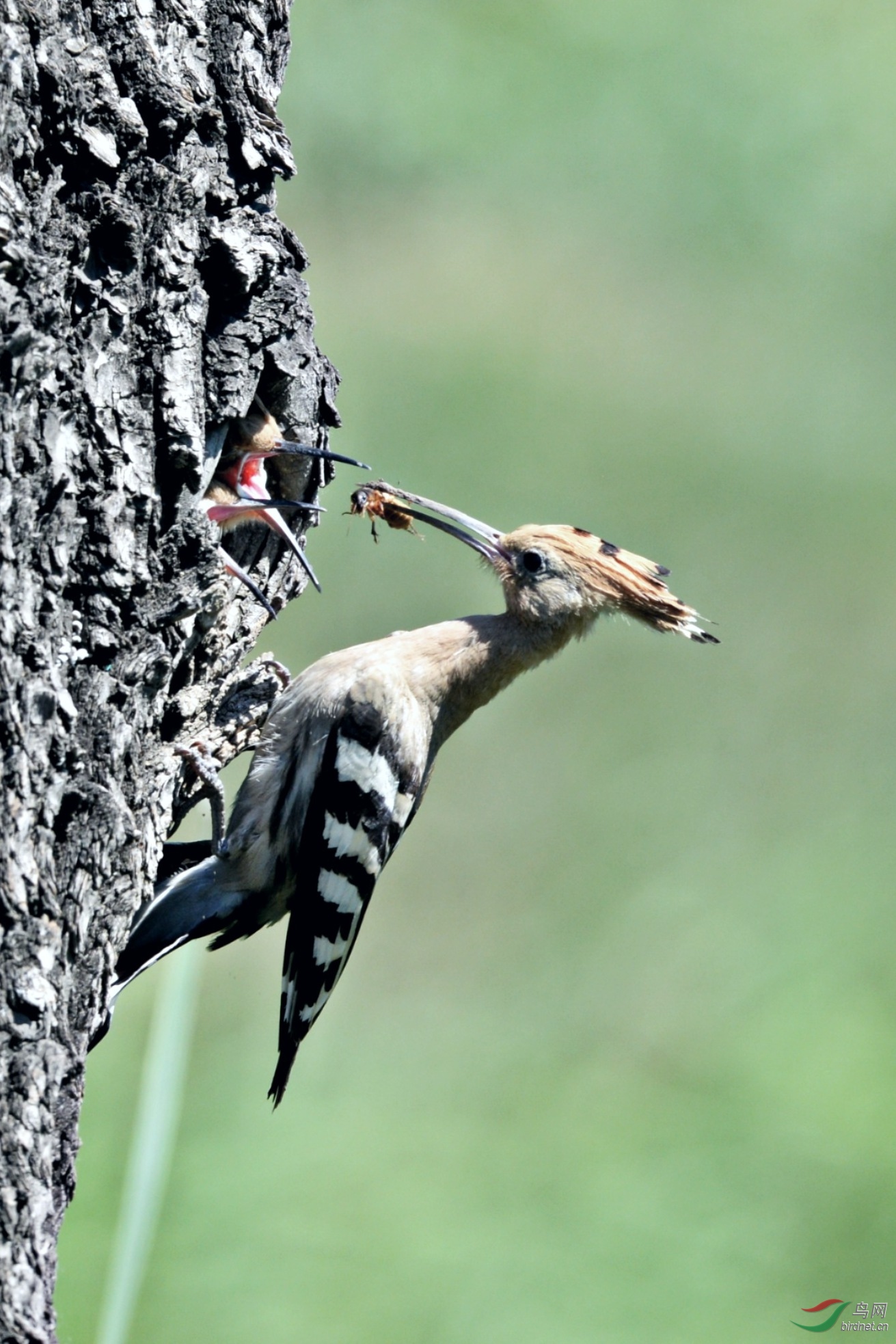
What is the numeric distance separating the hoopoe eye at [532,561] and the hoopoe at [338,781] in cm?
3

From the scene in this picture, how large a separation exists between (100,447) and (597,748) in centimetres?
512

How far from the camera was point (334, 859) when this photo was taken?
10.2 feet

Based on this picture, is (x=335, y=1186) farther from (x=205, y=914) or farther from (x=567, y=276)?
(x=567, y=276)

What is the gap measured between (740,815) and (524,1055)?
66.1 inches

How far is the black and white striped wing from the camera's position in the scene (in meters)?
3.08

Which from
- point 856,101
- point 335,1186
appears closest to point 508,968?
point 335,1186

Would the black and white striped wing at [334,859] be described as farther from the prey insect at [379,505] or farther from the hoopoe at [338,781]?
the prey insect at [379,505]

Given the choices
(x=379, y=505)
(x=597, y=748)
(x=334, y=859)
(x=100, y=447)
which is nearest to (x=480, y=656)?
(x=379, y=505)

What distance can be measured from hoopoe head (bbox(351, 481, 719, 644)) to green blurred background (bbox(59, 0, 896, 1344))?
2251 millimetres

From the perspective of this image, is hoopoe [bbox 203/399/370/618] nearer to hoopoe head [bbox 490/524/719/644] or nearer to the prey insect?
the prey insect

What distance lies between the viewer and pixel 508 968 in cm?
625

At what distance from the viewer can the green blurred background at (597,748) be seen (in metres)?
5.20
